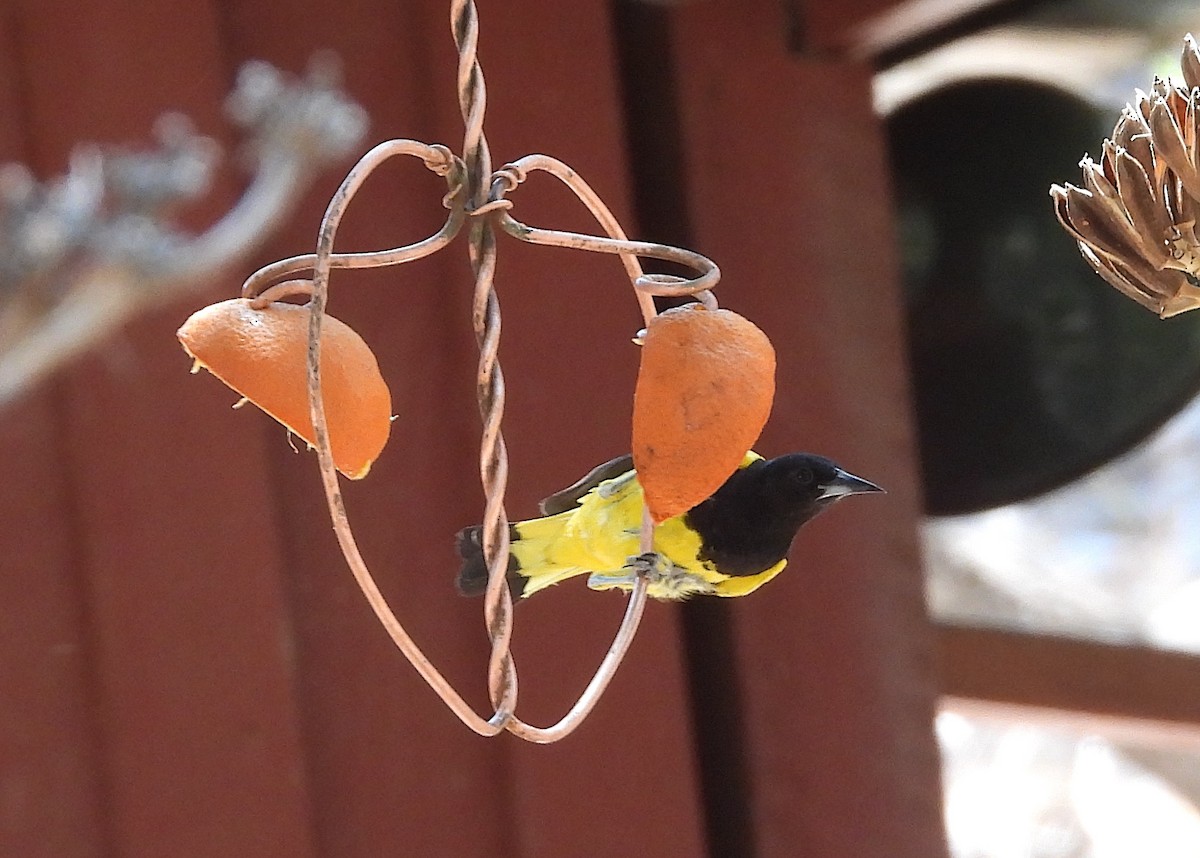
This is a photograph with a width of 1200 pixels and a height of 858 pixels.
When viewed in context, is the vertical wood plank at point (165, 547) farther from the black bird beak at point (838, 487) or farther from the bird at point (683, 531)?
the black bird beak at point (838, 487)

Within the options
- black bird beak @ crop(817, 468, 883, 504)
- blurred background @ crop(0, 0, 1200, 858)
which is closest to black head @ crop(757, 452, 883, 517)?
black bird beak @ crop(817, 468, 883, 504)

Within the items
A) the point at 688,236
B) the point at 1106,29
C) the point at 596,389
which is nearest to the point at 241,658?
the point at 596,389

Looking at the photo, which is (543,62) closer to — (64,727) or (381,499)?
(381,499)

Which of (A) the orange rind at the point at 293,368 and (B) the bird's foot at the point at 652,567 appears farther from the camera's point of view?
(B) the bird's foot at the point at 652,567

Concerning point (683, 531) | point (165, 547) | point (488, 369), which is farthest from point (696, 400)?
point (165, 547)

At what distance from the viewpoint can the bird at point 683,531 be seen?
0.42 metres

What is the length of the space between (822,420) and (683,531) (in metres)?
0.39

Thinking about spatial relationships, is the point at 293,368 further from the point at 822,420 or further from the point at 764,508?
the point at 822,420

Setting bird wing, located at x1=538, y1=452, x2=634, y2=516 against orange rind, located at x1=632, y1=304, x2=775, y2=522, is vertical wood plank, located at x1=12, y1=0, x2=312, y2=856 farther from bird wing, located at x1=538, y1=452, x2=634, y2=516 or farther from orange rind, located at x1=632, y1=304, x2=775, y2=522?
orange rind, located at x1=632, y1=304, x2=775, y2=522

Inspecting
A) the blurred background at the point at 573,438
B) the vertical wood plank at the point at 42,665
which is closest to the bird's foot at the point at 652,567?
the blurred background at the point at 573,438

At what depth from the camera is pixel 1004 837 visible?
125cm

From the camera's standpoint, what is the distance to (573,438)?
79cm

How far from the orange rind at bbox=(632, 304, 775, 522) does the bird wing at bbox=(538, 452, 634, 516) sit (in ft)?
0.29

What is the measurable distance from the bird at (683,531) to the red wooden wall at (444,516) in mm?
298
